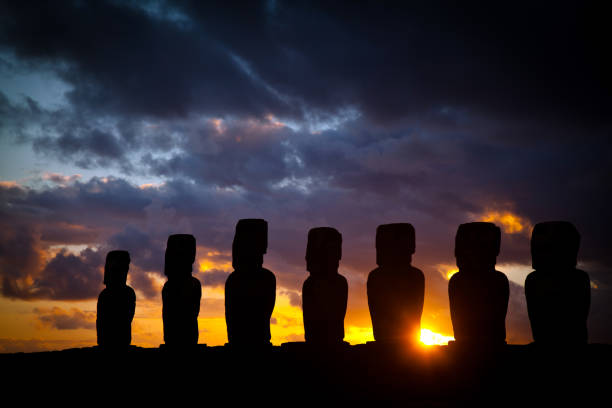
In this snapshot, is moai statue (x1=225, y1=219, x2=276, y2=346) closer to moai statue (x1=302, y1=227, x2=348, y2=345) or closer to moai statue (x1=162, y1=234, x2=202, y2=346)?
moai statue (x1=302, y1=227, x2=348, y2=345)

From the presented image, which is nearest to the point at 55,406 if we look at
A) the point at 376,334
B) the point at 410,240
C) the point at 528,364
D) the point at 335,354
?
the point at 335,354

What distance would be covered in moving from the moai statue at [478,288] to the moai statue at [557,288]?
0.48 m

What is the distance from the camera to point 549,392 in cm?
822

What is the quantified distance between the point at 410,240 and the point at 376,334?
1.82 m

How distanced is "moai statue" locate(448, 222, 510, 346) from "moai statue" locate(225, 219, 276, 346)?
3.49 meters

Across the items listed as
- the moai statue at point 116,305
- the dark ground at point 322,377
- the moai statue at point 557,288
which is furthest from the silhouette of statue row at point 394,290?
the moai statue at point 116,305

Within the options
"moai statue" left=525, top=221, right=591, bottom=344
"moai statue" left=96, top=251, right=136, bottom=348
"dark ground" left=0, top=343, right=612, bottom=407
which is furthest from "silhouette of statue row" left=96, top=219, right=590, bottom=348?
"moai statue" left=96, top=251, right=136, bottom=348

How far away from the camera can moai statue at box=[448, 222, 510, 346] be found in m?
9.71

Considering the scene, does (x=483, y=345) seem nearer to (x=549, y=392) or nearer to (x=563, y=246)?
(x=549, y=392)

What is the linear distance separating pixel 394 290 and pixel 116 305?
716 cm

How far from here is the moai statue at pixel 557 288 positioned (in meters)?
9.21

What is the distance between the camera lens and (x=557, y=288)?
9.38m

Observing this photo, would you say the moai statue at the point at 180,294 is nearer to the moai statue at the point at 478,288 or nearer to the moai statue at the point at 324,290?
the moai statue at the point at 324,290

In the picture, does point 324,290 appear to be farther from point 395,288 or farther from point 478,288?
point 478,288
